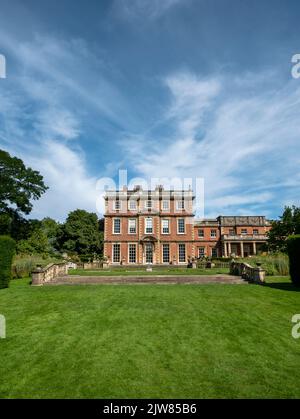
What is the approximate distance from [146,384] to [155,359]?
3.18 feet

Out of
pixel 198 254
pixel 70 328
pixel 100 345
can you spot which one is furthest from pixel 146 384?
pixel 198 254

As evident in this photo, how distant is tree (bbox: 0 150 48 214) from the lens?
30.7 metres

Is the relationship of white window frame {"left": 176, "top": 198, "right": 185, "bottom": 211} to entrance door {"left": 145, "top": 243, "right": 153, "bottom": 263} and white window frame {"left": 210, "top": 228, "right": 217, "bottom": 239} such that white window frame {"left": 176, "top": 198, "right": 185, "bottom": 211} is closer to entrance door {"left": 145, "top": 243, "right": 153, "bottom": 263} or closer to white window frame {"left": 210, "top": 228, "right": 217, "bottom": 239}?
entrance door {"left": 145, "top": 243, "right": 153, "bottom": 263}

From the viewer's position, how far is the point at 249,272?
51.2ft

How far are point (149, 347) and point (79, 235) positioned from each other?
38155 millimetres

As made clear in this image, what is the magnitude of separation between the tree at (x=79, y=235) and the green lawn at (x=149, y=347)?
33.0 meters

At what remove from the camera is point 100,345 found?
21.0 feet

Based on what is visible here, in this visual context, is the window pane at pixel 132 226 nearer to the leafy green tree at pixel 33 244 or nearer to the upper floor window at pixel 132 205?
the upper floor window at pixel 132 205

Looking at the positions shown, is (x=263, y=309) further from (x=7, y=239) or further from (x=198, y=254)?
(x=198, y=254)

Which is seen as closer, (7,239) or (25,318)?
(25,318)

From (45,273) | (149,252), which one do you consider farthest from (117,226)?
(45,273)

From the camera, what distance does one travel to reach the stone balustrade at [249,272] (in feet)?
47.2

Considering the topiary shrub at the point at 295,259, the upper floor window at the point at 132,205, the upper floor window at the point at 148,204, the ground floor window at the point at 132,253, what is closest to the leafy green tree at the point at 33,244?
the ground floor window at the point at 132,253

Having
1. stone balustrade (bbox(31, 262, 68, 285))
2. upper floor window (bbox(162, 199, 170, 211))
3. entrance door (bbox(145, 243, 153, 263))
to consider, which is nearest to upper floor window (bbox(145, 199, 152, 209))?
upper floor window (bbox(162, 199, 170, 211))
